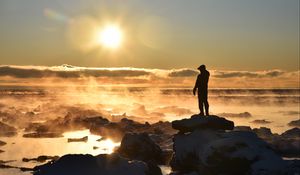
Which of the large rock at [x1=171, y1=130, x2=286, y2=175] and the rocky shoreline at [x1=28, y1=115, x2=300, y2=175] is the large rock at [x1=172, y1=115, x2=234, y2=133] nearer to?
the rocky shoreline at [x1=28, y1=115, x2=300, y2=175]

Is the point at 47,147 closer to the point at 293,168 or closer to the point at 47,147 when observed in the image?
the point at 47,147

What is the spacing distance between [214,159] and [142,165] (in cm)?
453

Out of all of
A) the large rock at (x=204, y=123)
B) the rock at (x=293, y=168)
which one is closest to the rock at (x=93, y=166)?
the large rock at (x=204, y=123)

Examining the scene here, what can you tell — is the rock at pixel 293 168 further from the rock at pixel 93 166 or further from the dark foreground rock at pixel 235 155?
the rock at pixel 93 166

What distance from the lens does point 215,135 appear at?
3064cm

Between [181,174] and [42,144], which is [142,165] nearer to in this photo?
[181,174]

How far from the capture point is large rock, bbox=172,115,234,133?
31281mm

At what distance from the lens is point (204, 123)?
103 ft

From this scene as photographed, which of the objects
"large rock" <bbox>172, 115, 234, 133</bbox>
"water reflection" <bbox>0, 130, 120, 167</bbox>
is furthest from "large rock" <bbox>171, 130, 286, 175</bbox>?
"water reflection" <bbox>0, 130, 120, 167</bbox>

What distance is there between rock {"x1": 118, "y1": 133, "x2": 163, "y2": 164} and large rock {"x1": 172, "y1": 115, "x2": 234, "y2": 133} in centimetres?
1171

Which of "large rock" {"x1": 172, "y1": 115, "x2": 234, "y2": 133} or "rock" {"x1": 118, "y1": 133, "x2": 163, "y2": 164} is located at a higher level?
"large rock" {"x1": 172, "y1": 115, "x2": 234, "y2": 133}

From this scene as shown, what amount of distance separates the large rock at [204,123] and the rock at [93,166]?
536 centimetres

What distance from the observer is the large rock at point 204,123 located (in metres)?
31.3

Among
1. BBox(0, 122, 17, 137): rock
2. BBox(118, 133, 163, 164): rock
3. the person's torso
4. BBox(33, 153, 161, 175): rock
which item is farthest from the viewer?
BBox(0, 122, 17, 137): rock
